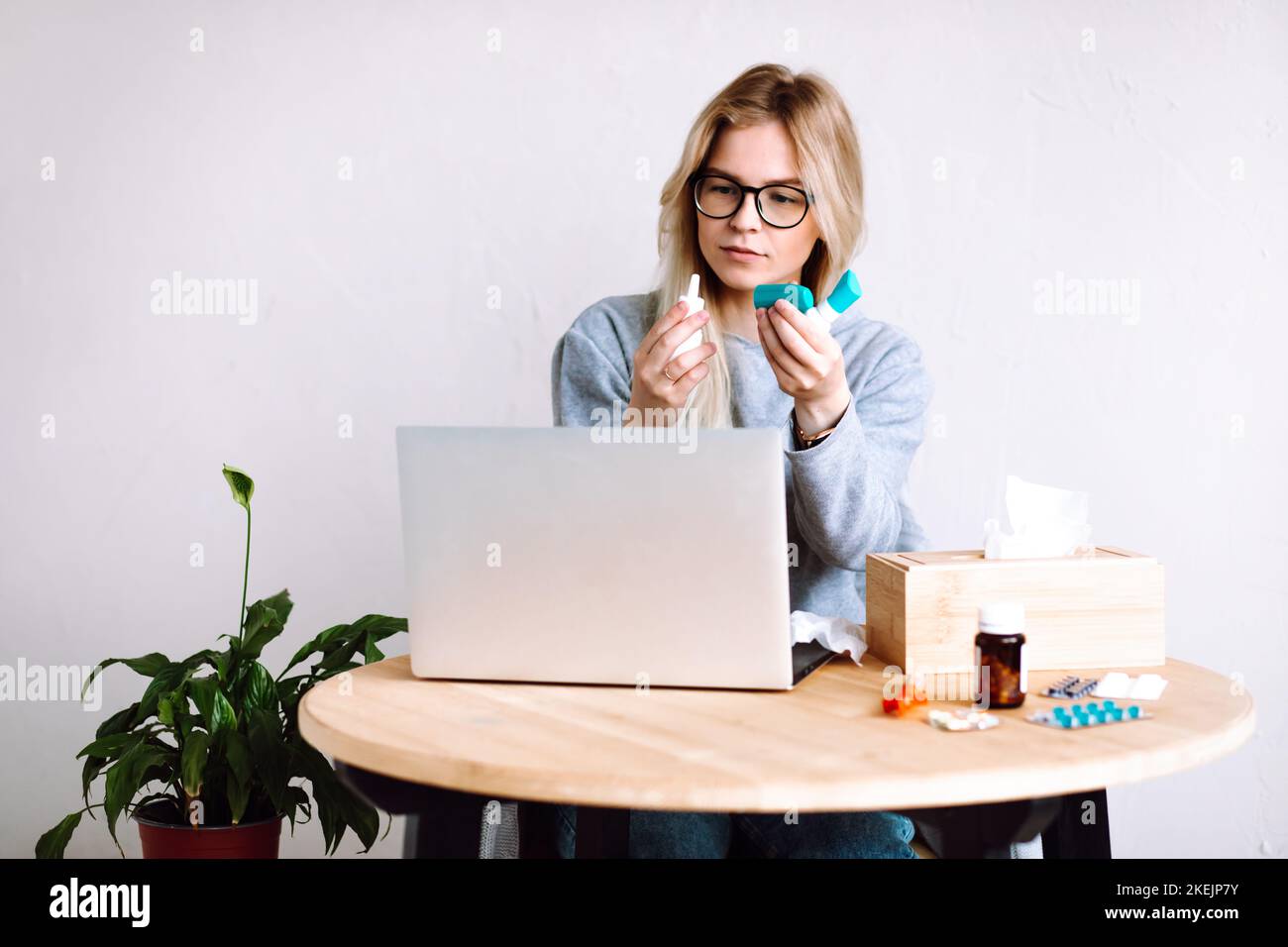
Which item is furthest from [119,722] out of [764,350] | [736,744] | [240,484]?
[736,744]

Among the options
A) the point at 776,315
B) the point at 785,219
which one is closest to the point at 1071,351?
the point at 785,219

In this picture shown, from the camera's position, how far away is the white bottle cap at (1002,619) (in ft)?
3.80

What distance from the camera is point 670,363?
1.53 m

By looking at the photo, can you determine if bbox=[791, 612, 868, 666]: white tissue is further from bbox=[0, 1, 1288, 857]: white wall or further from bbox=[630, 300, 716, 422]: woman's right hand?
bbox=[0, 1, 1288, 857]: white wall

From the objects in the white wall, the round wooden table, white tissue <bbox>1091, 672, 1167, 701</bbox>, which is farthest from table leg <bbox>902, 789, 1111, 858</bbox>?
the white wall

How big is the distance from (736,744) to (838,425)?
0.60 metres

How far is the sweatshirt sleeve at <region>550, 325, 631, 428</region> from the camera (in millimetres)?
1981

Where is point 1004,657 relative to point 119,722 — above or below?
above

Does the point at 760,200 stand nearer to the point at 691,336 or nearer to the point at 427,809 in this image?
the point at 691,336

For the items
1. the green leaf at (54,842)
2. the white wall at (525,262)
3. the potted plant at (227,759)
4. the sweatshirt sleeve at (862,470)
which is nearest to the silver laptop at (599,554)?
the sweatshirt sleeve at (862,470)

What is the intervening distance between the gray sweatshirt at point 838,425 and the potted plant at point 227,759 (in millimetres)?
552

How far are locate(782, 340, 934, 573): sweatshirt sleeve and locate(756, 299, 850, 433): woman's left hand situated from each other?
Answer: 0.16 feet

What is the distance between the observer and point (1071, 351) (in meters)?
2.39

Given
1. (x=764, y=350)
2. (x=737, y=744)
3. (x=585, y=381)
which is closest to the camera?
(x=737, y=744)
